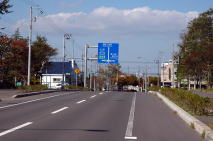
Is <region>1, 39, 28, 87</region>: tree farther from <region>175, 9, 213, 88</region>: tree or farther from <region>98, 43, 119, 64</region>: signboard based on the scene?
<region>175, 9, 213, 88</region>: tree

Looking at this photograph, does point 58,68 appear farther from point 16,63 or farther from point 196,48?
point 196,48

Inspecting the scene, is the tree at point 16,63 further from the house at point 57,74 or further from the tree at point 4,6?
the tree at point 4,6

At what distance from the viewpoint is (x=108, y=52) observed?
53.3 metres

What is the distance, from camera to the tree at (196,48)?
6788 centimetres

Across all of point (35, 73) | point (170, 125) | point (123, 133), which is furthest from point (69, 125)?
point (35, 73)

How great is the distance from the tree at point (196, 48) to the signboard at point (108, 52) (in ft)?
65.0

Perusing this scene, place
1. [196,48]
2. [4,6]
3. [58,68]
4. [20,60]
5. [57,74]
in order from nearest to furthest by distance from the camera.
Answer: [4,6]
[20,60]
[196,48]
[57,74]
[58,68]

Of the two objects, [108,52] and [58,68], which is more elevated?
[108,52]

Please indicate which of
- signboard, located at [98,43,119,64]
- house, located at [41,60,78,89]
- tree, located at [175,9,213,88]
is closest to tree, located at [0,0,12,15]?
signboard, located at [98,43,119,64]

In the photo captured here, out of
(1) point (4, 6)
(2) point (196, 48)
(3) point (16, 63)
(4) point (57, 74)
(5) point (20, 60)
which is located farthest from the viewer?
(4) point (57, 74)

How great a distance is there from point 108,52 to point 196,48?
2345 cm

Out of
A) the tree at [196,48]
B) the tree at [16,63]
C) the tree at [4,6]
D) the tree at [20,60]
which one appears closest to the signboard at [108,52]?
the tree at [20,60]

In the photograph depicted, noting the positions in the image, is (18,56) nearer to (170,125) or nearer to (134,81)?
(170,125)

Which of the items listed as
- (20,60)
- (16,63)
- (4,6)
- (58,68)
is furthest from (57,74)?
(4,6)
